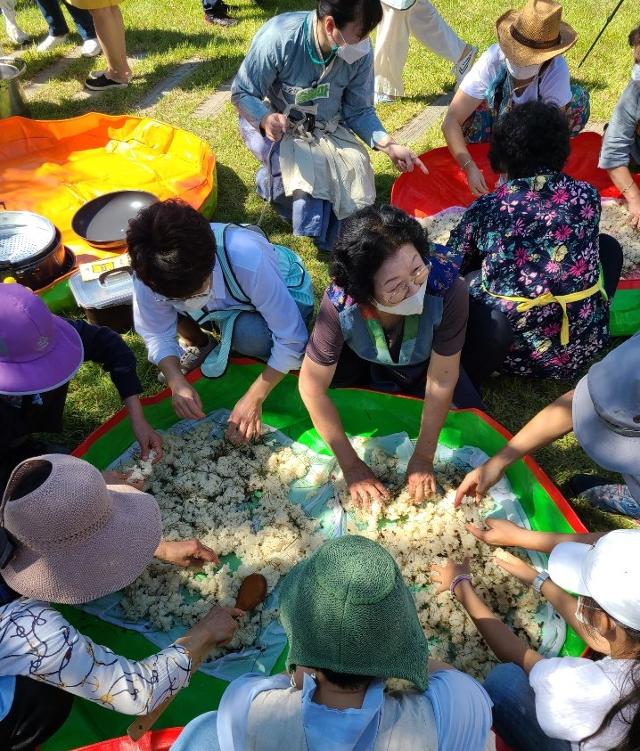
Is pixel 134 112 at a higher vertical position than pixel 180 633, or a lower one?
higher

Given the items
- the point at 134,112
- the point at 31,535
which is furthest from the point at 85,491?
the point at 134,112

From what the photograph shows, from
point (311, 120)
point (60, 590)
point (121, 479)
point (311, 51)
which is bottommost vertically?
point (121, 479)

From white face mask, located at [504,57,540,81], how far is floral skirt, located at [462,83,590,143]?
12.8 inches

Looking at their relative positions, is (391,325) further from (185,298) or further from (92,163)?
(92,163)

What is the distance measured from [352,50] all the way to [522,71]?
108 cm

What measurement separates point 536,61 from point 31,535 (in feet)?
11.4

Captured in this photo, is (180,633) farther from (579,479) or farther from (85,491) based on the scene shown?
(579,479)

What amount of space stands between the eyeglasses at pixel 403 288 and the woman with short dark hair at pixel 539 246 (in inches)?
29.7

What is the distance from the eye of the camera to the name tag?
3.49 meters

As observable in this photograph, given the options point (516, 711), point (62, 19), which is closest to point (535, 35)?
point (516, 711)

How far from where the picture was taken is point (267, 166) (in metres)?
3.82

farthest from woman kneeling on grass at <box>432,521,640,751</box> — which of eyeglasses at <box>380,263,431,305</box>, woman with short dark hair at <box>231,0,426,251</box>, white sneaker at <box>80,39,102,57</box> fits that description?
white sneaker at <box>80,39,102,57</box>

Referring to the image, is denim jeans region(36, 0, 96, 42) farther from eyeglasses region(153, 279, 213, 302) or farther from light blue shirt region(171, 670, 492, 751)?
light blue shirt region(171, 670, 492, 751)

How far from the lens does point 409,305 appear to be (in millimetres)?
2277
